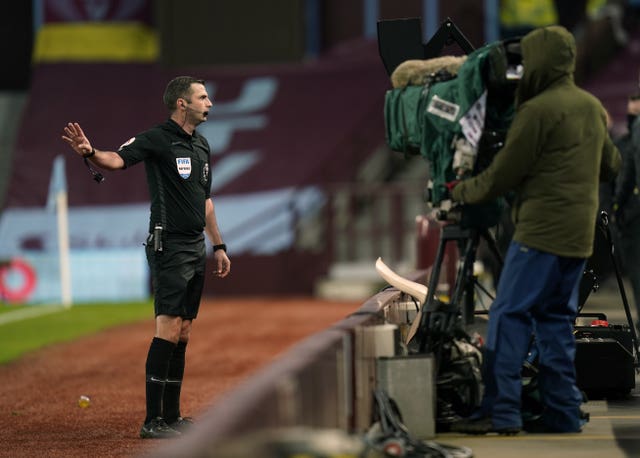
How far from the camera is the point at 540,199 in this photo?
7.95 m

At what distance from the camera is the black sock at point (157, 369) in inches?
372

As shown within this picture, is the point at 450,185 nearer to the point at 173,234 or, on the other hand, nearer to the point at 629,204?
the point at 173,234

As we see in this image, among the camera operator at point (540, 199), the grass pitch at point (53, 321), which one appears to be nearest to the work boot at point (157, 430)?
the camera operator at point (540, 199)

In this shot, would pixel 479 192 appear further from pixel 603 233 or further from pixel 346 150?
pixel 346 150

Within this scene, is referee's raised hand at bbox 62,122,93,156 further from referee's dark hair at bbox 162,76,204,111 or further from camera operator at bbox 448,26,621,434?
camera operator at bbox 448,26,621,434

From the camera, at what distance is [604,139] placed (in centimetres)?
827

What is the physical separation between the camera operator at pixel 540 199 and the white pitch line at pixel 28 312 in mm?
14788

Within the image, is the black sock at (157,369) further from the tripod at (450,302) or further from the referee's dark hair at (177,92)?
the tripod at (450,302)

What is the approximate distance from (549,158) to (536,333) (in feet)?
3.32

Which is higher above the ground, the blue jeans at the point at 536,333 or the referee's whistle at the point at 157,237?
the referee's whistle at the point at 157,237

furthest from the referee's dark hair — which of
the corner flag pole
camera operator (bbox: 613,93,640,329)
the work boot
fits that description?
the corner flag pole

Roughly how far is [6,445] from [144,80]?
21862 mm

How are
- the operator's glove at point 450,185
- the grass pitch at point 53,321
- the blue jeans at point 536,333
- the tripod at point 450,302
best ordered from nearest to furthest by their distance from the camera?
1. the blue jeans at point 536,333
2. the operator's glove at point 450,185
3. the tripod at point 450,302
4. the grass pitch at point 53,321

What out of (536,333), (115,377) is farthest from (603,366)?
(115,377)
